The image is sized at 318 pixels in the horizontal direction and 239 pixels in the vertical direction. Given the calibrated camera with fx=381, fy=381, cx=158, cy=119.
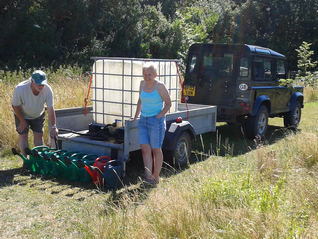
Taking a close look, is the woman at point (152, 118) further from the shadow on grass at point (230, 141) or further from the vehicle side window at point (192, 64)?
the vehicle side window at point (192, 64)

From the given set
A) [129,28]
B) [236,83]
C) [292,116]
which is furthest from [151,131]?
[129,28]

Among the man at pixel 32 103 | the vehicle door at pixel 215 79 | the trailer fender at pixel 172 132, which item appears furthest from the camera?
the vehicle door at pixel 215 79

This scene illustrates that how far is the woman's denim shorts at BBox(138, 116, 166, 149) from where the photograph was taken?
5328 mm

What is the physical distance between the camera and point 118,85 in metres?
6.41

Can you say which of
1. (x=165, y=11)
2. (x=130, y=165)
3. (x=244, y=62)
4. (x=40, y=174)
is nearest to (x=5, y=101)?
(x=40, y=174)

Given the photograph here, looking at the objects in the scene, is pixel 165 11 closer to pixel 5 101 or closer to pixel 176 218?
pixel 5 101

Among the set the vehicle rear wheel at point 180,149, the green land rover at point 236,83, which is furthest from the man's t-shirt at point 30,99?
the green land rover at point 236,83

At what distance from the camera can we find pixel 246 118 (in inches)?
352

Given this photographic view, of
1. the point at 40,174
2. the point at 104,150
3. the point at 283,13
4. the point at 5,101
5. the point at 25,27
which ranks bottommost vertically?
the point at 40,174

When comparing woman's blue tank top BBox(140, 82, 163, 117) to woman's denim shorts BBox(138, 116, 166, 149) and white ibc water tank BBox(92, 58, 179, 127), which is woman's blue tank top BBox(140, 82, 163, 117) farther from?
white ibc water tank BBox(92, 58, 179, 127)

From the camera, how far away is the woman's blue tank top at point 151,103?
17.5 feet

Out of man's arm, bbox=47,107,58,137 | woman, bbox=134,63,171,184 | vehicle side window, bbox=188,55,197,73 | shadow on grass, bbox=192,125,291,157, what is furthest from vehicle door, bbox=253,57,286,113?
man's arm, bbox=47,107,58,137

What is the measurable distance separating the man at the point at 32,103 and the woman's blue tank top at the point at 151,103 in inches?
59.9

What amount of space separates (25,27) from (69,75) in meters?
13.7
